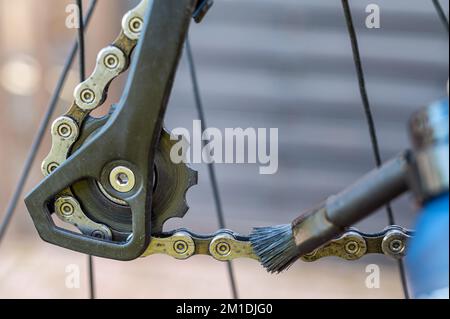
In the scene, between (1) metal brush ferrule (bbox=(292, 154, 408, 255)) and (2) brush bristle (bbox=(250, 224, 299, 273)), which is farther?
(2) brush bristle (bbox=(250, 224, 299, 273))

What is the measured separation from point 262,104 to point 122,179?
71.4 inches

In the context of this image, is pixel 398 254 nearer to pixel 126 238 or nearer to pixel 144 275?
pixel 126 238

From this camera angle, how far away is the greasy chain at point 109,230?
72cm

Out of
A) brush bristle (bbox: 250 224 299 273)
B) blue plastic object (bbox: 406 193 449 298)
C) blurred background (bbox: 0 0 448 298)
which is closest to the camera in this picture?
blue plastic object (bbox: 406 193 449 298)

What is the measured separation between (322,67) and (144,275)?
0.83 m

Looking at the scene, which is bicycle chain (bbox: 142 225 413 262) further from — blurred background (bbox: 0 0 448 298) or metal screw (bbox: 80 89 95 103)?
blurred background (bbox: 0 0 448 298)

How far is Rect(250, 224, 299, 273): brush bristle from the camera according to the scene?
68cm

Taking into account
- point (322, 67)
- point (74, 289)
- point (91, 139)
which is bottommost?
point (74, 289)

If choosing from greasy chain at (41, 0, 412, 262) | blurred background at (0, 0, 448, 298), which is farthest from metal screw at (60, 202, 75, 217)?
blurred background at (0, 0, 448, 298)

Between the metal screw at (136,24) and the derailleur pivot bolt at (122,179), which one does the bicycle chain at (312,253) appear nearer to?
the derailleur pivot bolt at (122,179)

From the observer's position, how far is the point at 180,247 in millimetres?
752

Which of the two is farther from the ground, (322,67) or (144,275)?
(322,67)

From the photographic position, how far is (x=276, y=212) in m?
2.51

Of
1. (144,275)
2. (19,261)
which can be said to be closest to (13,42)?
(19,261)
